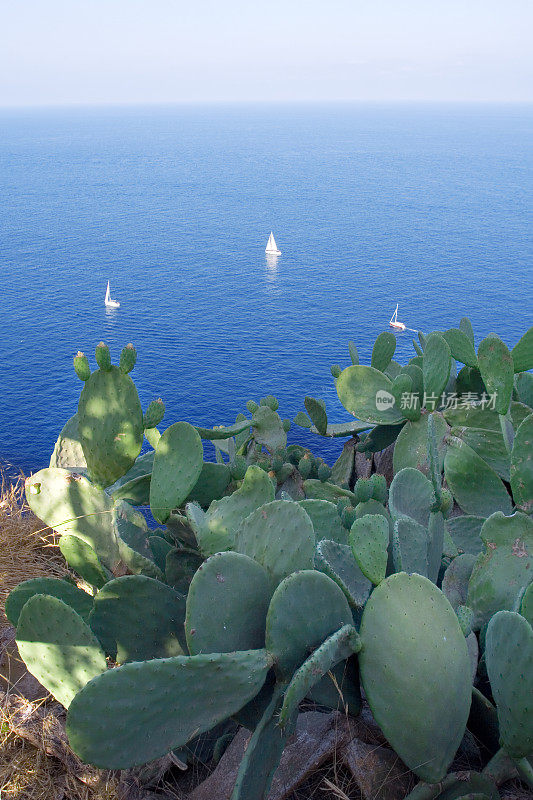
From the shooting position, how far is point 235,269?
44375 millimetres

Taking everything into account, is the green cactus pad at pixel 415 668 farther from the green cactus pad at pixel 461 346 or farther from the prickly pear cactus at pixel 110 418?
the green cactus pad at pixel 461 346

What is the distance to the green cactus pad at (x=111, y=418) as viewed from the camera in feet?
7.29

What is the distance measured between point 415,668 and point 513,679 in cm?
21

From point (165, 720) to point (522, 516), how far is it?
983mm

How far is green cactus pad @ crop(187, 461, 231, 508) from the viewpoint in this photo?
2312mm

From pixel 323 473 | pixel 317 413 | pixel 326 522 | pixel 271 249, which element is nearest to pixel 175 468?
pixel 326 522

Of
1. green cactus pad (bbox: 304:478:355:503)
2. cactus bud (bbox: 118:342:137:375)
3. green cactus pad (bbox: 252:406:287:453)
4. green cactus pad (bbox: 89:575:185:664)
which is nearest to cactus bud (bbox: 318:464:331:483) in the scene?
green cactus pad (bbox: 304:478:355:503)

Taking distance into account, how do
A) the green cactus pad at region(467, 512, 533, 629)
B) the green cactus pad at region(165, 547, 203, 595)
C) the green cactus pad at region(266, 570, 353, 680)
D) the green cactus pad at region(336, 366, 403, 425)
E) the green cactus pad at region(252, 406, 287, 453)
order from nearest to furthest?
1. the green cactus pad at region(266, 570, 353, 680)
2. the green cactus pad at region(467, 512, 533, 629)
3. the green cactus pad at region(165, 547, 203, 595)
4. the green cactus pad at region(336, 366, 403, 425)
5. the green cactus pad at region(252, 406, 287, 453)

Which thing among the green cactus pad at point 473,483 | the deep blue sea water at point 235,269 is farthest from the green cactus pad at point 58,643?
the deep blue sea water at point 235,269

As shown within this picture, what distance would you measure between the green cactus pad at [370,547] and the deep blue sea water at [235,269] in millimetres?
21128

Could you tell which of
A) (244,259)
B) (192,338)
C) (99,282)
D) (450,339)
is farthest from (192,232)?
(450,339)

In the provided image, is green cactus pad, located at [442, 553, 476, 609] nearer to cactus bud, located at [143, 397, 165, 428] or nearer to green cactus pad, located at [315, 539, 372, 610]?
green cactus pad, located at [315, 539, 372, 610]

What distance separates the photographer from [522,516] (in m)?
1.60

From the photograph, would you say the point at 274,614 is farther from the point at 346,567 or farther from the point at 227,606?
the point at 346,567
